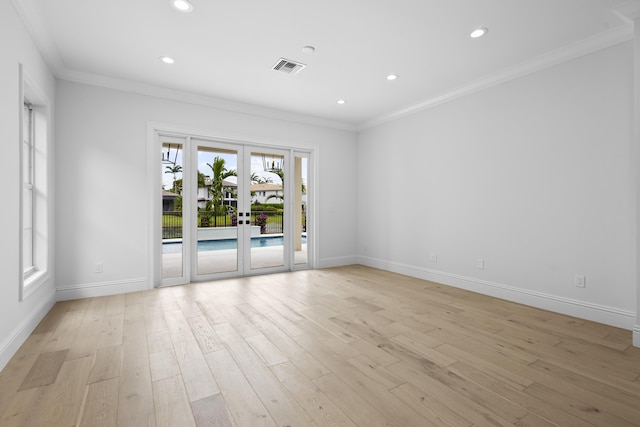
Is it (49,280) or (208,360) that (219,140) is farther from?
(208,360)

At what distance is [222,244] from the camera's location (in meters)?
4.86

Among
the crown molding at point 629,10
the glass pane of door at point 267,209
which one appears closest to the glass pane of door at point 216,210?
the glass pane of door at point 267,209

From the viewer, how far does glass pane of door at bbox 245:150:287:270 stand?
5152 millimetres

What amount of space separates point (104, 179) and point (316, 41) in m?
3.13

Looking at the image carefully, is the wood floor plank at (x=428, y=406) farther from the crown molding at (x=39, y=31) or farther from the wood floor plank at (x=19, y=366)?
the crown molding at (x=39, y=31)

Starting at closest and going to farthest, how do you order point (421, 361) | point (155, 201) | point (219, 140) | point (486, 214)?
point (421, 361)
point (486, 214)
point (155, 201)
point (219, 140)

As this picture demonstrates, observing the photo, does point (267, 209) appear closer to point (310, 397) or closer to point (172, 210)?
point (172, 210)

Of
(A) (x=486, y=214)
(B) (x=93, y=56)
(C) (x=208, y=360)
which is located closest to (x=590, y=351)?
(A) (x=486, y=214)

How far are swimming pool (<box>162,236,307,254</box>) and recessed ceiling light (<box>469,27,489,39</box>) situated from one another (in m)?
3.93

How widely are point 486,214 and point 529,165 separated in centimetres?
77

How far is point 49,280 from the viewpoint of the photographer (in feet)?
11.2

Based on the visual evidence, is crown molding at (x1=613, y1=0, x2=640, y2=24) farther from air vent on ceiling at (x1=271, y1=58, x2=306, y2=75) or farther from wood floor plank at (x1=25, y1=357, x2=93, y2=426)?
wood floor plank at (x1=25, y1=357, x2=93, y2=426)

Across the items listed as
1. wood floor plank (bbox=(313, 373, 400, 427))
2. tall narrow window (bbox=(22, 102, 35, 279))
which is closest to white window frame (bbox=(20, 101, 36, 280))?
tall narrow window (bbox=(22, 102, 35, 279))

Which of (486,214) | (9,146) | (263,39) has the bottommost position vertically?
(486,214)
